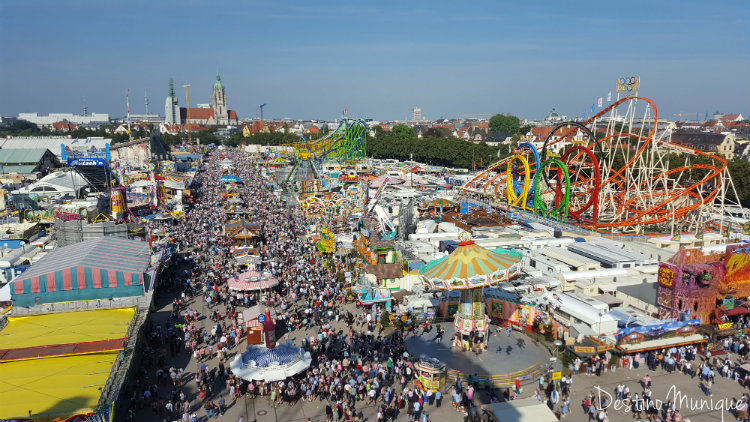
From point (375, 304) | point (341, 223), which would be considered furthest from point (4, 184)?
point (375, 304)

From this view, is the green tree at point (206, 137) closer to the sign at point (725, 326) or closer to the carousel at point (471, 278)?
the carousel at point (471, 278)

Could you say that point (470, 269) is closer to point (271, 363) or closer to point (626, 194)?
point (271, 363)

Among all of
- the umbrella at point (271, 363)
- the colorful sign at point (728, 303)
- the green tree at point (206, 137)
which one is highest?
the green tree at point (206, 137)

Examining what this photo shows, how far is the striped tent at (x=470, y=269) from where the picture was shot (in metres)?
19.2

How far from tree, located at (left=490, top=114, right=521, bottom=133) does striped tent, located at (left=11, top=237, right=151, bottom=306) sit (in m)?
142

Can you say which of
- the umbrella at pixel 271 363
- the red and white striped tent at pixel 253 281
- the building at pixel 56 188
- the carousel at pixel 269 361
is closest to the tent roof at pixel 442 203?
the red and white striped tent at pixel 253 281

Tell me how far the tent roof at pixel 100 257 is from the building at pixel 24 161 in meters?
56.1

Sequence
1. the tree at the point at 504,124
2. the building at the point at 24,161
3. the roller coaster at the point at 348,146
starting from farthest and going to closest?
1. the tree at the point at 504,124
2. the roller coaster at the point at 348,146
3. the building at the point at 24,161

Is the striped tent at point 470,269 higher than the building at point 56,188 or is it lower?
lower

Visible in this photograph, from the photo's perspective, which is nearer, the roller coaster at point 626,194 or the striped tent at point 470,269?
the striped tent at point 470,269

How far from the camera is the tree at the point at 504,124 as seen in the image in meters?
153

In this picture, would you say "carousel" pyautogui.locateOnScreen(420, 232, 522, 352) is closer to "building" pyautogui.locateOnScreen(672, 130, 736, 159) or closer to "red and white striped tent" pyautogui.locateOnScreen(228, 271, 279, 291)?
"red and white striped tent" pyautogui.locateOnScreen(228, 271, 279, 291)

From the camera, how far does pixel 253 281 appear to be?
25.5m

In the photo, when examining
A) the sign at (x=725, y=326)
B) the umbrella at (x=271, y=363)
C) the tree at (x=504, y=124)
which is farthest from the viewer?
the tree at (x=504, y=124)
